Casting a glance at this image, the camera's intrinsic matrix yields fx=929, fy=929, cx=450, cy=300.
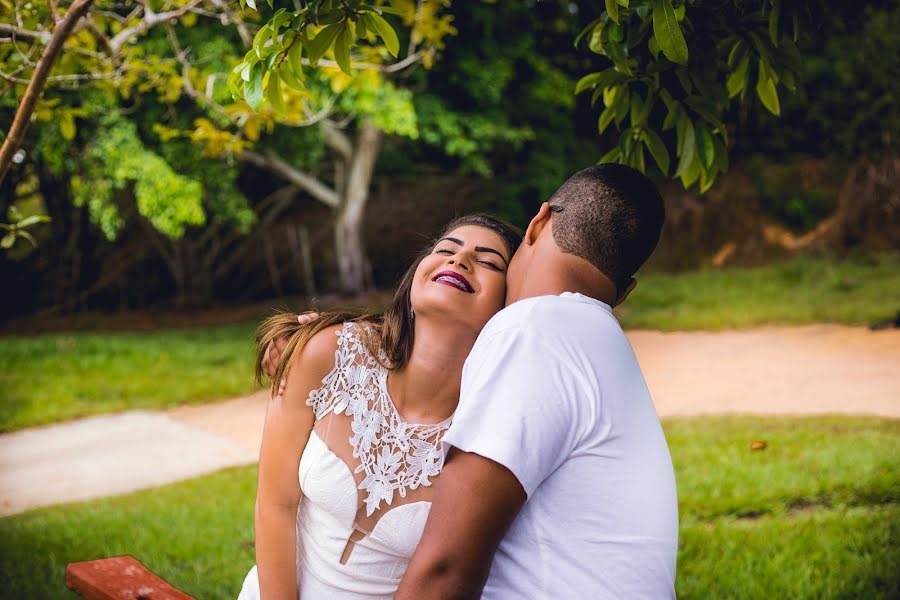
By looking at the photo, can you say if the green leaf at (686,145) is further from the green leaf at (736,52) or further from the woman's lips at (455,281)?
the woman's lips at (455,281)

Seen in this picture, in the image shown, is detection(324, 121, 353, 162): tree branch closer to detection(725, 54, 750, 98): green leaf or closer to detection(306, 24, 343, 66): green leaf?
detection(725, 54, 750, 98): green leaf

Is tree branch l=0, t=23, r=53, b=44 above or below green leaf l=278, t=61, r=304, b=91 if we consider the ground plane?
above

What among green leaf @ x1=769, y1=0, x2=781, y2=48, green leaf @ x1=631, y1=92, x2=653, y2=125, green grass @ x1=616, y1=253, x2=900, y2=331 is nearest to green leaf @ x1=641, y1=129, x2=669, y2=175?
green leaf @ x1=631, y1=92, x2=653, y2=125

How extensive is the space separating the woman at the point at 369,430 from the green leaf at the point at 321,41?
1.89 feet

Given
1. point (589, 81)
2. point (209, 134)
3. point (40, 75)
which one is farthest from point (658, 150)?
point (209, 134)

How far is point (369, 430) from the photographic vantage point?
8.04ft

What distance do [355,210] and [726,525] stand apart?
11.0 m

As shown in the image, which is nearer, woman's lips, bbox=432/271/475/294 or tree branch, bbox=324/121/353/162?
woman's lips, bbox=432/271/475/294

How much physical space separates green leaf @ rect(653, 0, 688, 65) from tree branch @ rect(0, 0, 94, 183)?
1.58m

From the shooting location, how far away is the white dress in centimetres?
242

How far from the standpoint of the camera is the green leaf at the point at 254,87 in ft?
7.47

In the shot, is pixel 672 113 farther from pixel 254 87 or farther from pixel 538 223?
pixel 254 87

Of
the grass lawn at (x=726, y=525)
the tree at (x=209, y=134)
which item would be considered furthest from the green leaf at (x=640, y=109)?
the tree at (x=209, y=134)

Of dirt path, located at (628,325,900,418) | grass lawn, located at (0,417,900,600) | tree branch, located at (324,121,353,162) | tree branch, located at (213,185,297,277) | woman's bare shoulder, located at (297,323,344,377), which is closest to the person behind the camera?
woman's bare shoulder, located at (297,323,344,377)
